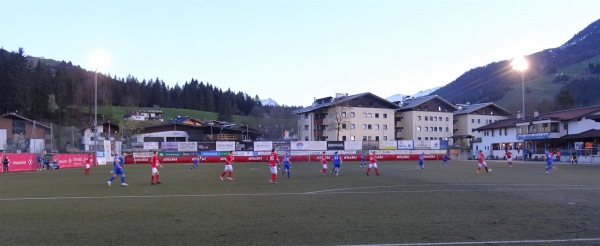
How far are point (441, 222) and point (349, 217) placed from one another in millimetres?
2203

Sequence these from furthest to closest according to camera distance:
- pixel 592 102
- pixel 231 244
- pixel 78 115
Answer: pixel 592 102, pixel 78 115, pixel 231 244

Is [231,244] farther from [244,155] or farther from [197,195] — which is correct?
[244,155]

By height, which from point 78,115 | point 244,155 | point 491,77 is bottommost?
point 244,155

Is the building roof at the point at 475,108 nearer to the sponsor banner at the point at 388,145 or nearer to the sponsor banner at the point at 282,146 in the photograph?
the sponsor banner at the point at 388,145

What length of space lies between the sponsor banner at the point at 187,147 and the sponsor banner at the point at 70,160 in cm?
1340

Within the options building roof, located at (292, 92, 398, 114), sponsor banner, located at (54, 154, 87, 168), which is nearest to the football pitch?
sponsor banner, located at (54, 154, 87, 168)

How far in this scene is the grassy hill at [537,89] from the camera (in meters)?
135

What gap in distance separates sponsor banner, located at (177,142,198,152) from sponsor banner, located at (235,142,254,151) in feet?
19.1

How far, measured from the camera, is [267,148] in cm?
6569

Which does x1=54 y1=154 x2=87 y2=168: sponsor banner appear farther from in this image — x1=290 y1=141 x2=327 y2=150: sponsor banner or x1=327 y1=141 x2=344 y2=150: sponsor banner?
x1=327 y1=141 x2=344 y2=150: sponsor banner

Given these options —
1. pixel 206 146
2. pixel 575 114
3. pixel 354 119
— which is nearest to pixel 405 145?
pixel 354 119

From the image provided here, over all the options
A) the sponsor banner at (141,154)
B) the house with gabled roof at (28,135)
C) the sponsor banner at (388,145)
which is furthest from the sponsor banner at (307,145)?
the house with gabled roof at (28,135)

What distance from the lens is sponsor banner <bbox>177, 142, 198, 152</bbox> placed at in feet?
211

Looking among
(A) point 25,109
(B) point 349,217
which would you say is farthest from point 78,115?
(B) point 349,217
